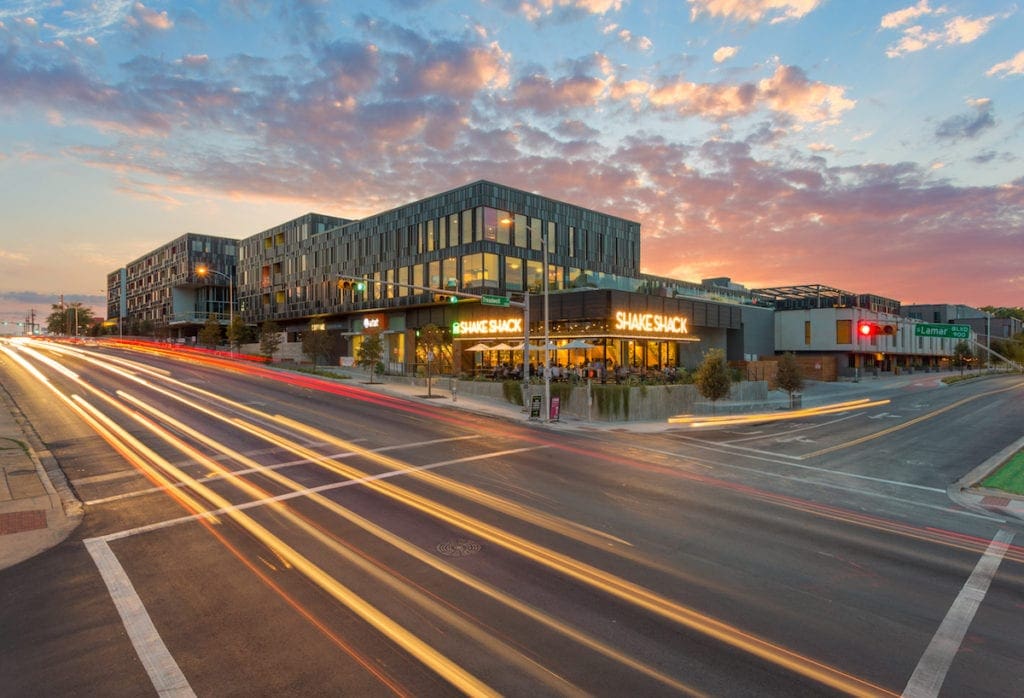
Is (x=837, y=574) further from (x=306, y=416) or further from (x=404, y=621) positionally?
(x=306, y=416)

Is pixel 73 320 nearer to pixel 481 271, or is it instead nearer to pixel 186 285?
pixel 186 285

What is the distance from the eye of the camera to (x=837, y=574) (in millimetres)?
8266

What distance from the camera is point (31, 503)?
36.6 feet

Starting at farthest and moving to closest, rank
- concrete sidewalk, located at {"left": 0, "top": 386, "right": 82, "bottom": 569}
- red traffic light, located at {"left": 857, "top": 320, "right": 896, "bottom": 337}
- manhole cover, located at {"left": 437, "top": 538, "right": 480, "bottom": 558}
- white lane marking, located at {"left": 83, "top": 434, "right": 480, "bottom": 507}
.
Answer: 1. red traffic light, located at {"left": 857, "top": 320, "right": 896, "bottom": 337}
2. white lane marking, located at {"left": 83, "top": 434, "right": 480, "bottom": 507}
3. concrete sidewalk, located at {"left": 0, "top": 386, "right": 82, "bottom": 569}
4. manhole cover, located at {"left": 437, "top": 538, "right": 480, "bottom": 558}

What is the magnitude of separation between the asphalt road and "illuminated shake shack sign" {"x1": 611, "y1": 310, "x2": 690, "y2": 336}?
20.6 metres

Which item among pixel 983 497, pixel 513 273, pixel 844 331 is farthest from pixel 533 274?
pixel 983 497

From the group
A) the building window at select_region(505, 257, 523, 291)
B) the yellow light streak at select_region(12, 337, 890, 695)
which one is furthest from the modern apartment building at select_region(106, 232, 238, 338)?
the yellow light streak at select_region(12, 337, 890, 695)

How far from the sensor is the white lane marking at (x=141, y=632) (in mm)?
5328

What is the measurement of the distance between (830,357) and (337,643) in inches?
2507

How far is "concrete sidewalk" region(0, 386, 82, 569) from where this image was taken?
9.12 meters

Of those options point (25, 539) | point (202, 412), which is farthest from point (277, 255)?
point (25, 539)

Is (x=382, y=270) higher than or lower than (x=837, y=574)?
higher

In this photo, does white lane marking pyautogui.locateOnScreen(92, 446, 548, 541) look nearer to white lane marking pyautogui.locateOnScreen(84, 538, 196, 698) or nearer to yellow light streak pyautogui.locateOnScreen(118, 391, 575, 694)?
yellow light streak pyautogui.locateOnScreen(118, 391, 575, 694)

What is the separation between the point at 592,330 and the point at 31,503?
3162 centimetres
